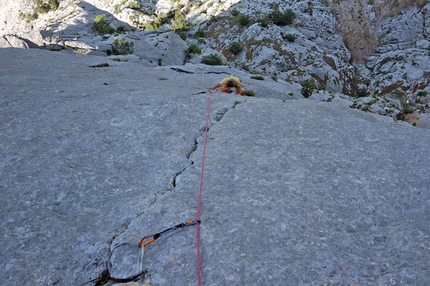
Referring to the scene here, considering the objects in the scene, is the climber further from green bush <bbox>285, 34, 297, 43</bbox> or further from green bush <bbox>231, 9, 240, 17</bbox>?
green bush <bbox>231, 9, 240, 17</bbox>

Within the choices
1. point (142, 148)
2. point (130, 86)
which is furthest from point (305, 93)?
point (142, 148)

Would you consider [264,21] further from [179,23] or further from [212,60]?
[179,23]

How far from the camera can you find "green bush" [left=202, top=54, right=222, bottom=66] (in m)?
34.1

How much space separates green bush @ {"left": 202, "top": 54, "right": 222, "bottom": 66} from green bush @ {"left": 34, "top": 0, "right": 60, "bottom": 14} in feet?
237

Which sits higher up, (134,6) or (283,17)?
(134,6)

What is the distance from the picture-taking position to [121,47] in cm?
3403

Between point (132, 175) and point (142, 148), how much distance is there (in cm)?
153

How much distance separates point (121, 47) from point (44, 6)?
6954cm

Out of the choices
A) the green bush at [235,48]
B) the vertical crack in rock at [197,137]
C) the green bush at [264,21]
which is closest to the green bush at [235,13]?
the green bush at [264,21]

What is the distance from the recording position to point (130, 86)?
16.8 metres

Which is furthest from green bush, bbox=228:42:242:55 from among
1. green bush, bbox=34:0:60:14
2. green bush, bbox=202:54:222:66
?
green bush, bbox=34:0:60:14

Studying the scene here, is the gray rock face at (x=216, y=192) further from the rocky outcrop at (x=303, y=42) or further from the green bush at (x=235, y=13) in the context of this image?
the green bush at (x=235, y=13)

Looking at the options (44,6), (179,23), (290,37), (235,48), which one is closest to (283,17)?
(290,37)

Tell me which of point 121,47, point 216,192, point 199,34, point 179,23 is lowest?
point 199,34
